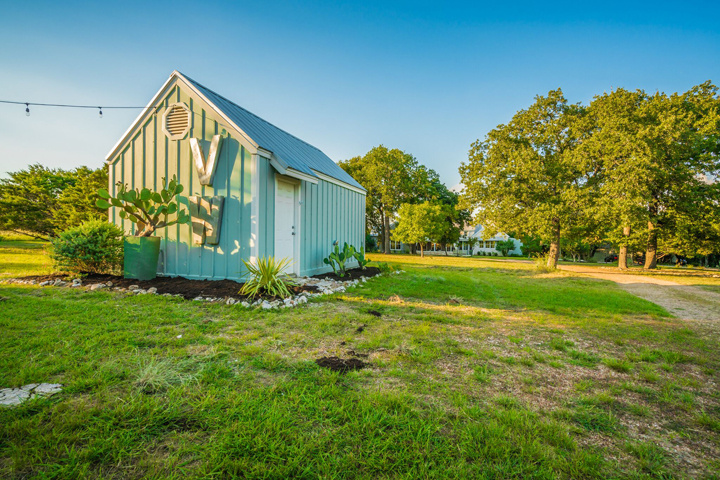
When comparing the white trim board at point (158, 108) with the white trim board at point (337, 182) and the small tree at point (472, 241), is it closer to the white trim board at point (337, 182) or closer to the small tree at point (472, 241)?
the white trim board at point (337, 182)

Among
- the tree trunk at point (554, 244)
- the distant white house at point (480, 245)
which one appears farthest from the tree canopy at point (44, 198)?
the distant white house at point (480, 245)

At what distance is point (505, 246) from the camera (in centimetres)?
4153

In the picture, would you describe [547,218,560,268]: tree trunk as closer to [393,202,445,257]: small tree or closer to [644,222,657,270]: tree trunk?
[644,222,657,270]: tree trunk

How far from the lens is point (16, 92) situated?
324 inches

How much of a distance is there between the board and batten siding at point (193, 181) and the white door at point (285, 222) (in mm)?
874

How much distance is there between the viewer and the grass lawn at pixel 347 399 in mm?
1608

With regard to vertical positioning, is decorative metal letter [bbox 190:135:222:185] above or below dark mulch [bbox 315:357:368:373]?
above

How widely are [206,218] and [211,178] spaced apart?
3.21 feet

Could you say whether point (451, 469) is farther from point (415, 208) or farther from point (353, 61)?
point (415, 208)

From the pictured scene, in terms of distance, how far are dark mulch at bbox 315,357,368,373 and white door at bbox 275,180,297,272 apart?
4.62m

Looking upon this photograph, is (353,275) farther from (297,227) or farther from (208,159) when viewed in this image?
(208,159)

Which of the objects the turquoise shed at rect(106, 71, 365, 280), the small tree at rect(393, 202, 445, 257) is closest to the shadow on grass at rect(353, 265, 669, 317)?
the turquoise shed at rect(106, 71, 365, 280)

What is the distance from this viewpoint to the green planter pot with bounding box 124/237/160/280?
258 inches

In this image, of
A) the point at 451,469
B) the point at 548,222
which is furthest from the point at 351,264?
the point at 548,222
